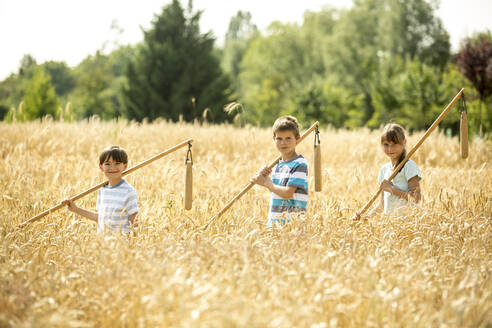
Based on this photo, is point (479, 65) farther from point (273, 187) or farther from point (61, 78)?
point (61, 78)

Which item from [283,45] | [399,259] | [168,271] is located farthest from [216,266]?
[283,45]

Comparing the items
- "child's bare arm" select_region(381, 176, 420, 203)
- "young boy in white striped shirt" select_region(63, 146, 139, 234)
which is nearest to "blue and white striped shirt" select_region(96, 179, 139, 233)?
"young boy in white striped shirt" select_region(63, 146, 139, 234)

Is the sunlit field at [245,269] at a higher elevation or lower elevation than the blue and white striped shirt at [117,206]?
lower

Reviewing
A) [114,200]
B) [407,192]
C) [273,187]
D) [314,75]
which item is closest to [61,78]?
[314,75]

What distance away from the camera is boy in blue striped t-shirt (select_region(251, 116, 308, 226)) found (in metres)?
3.97

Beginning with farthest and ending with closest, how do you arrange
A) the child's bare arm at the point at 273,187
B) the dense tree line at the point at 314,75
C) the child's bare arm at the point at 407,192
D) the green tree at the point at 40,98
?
the green tree at the point at 40,98 → the dense tree line at the point at 314,75 → the child's bare arm at the point at 407,192 → the child's bare arm at the point at 273,187

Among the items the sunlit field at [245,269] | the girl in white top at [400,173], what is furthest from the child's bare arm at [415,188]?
the sunlit field at [245,269]

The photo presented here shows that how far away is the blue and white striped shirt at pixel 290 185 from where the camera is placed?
398cm

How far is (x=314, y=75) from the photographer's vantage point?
28453mm

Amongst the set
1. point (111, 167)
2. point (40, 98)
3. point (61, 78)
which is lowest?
point (111, 167)

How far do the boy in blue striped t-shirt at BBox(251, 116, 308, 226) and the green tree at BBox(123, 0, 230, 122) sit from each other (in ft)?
66.2

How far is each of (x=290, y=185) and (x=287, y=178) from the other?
0.10 meters

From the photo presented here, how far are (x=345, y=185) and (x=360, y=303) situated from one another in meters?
4.23

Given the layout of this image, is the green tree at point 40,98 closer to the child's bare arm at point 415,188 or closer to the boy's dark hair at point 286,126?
the boy's dark hair at point 286,126
